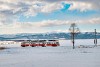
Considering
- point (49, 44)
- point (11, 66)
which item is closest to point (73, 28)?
point (49, 44)

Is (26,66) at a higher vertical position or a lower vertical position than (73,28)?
lower

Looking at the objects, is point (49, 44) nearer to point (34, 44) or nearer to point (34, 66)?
point (34, 44)

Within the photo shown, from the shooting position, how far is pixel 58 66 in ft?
155

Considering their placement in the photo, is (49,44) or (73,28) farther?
(49,44)

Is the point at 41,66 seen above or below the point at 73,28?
below

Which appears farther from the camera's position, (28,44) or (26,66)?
(28,44)

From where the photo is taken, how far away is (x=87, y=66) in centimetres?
4678

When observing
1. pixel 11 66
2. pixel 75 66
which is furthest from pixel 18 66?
pixel 75 66

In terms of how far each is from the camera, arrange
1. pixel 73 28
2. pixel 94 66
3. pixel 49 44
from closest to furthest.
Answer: pixel 94 66 → pixel 73 28 → pixel 49 44

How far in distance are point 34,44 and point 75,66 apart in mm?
113608

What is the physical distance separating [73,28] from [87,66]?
234ft

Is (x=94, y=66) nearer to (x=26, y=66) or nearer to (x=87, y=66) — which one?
(x=87, y=66)

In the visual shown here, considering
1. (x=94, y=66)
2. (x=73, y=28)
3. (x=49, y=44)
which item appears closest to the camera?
(x=94, y=66)

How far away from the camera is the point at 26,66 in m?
47.9
